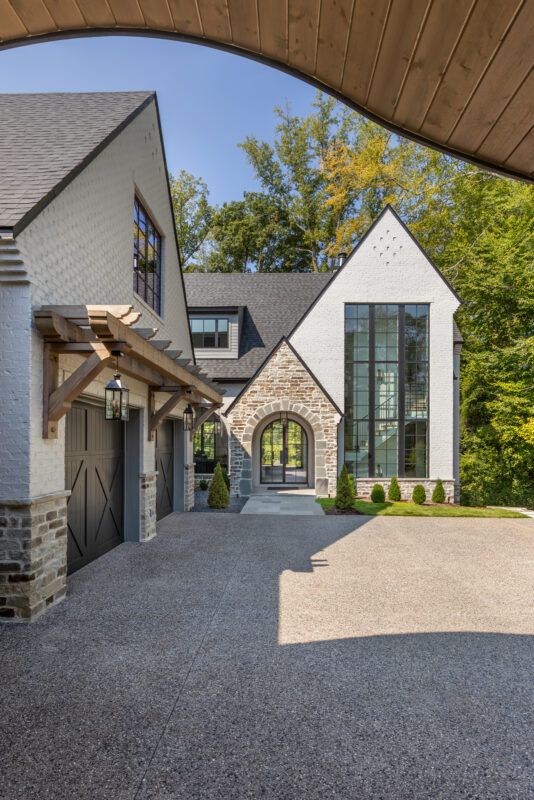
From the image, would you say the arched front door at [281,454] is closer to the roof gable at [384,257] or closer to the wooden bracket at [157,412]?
the roof gable at [384,257]

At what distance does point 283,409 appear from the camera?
586 inches

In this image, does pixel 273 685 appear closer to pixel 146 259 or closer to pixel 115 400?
pixel 115 400

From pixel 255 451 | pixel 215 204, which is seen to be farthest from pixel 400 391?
pixel 215 204

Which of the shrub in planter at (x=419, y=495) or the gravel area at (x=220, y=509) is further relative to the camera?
the shrub in planter at (x=419, y=495)

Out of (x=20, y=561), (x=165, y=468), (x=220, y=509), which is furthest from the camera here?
(x=220, y=509)

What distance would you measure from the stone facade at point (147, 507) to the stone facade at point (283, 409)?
592 cm

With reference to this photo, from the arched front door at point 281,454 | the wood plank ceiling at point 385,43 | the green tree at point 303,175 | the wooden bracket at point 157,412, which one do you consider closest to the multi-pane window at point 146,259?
the wooden bracket at point 157,412

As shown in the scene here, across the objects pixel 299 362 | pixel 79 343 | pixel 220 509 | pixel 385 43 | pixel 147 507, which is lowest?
pixel 220 509

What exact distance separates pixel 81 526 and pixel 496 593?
569 cm

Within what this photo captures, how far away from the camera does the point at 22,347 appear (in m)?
5.08

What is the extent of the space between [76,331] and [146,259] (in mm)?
4401

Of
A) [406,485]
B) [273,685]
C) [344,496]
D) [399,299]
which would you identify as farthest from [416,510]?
[273,685]

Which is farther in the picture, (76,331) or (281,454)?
(281,454)

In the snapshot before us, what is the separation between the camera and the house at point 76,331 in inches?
198
